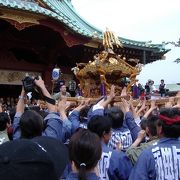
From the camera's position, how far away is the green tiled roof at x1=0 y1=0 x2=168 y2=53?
8.27 m

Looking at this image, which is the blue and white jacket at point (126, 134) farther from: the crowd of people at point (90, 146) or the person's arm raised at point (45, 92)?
the person's arm raised at point (45, 92)

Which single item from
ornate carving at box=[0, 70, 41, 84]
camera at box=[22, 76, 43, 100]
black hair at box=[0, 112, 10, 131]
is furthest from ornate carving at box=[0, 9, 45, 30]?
camera at box=[22, 76, 43, 100]

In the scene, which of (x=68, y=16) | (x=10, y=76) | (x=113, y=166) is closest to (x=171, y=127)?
(x=113, y=166)

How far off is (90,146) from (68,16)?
395 inches

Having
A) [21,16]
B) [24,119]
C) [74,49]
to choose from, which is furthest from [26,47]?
[24,119]

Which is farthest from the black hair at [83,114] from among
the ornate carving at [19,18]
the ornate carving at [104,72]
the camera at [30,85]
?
the ornate carving at [19,18]

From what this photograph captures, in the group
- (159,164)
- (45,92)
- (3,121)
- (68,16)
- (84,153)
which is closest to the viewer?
(84,153)

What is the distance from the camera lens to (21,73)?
10.7 m

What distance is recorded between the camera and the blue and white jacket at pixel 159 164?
8.86ft

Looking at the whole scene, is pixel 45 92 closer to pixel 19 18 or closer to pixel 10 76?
pixel 19 18

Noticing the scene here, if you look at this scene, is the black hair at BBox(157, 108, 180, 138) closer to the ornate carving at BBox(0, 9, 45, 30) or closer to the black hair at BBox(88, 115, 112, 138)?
the black hair at BBox(88, 115, 112, 138)

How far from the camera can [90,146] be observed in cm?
211

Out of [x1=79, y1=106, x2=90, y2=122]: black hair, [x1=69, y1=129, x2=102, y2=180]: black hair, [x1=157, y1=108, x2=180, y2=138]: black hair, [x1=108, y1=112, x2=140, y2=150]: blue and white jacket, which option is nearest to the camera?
[x1=69, y1=129, x2=102, y2=180]: black hair

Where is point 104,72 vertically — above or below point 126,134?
above
